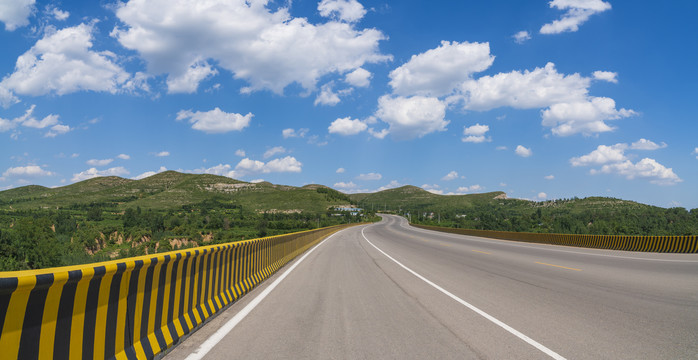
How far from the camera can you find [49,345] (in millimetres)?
3357

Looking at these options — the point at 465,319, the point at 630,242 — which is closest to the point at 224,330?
the point at 465,319

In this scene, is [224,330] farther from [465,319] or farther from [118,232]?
[118,232]

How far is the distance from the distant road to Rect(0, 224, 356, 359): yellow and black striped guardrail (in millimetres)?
388

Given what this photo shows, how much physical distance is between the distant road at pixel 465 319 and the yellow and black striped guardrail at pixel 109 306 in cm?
39

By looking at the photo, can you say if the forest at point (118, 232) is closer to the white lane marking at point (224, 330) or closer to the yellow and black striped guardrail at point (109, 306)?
the white lane marking at point (224, 330)

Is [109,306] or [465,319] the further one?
[465,319]

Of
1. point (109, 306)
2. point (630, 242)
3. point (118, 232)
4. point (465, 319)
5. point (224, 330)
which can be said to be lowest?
point (118, 232)

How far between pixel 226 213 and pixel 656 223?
137930 mm

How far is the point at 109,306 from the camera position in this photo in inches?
165

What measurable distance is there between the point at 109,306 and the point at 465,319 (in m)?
5.04

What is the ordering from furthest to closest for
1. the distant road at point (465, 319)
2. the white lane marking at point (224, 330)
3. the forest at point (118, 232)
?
the forest at point (118, 232) → the distant road at point (465, 319) → the white lane marking at point (224, 330)

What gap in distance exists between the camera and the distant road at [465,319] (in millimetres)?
5137

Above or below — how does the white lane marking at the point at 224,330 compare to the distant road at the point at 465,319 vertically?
below

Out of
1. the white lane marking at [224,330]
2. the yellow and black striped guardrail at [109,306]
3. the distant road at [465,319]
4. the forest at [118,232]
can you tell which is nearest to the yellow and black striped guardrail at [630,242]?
the distant road at [465,319]
